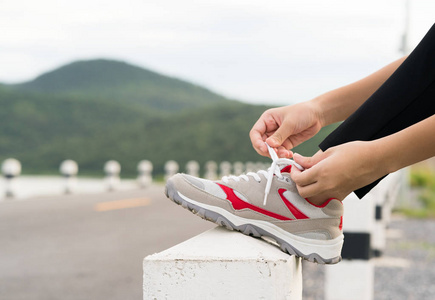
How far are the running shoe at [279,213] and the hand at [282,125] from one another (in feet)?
0.85

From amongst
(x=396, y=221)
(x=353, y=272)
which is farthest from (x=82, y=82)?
(x=353, y=272)

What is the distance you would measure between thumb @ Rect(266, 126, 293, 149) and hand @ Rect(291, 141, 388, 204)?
0.41m

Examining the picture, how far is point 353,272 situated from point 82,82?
11015 centimetres

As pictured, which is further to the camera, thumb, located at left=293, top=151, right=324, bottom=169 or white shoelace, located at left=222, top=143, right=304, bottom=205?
white shoelace, located at left=222, top=143, right=304, bottom=205

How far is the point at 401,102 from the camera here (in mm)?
1879

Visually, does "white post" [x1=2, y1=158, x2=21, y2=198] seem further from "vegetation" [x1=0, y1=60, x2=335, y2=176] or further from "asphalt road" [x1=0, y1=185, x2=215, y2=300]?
"vegetation" [x1=0, y1=60, x2=335, y2=176]

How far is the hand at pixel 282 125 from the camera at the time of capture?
7.35ft

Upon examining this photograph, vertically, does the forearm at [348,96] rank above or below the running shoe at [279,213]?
above

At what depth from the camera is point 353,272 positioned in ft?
11.1

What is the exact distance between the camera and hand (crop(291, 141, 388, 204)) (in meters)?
1.69

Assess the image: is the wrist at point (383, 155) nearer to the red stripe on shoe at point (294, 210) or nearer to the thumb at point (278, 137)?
the red stripe on shoe at point (294, 210)

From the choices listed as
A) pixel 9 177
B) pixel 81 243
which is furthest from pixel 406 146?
pixel 9 177

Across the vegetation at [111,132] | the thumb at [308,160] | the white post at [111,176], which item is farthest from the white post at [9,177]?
the vegetation at [111,132]

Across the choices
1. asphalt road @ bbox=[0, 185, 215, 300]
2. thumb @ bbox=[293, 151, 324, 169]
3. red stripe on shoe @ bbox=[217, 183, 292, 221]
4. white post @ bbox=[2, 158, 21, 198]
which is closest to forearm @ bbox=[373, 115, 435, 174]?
thumb @ bbox=[293, 151, 324, 169]
